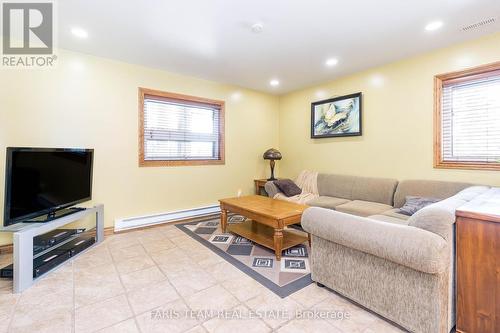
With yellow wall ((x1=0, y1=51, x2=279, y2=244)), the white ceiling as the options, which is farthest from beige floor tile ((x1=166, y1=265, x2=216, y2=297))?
the white ceiling

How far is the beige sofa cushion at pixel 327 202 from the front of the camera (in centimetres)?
335

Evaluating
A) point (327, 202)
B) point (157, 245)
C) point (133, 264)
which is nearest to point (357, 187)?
point (327, 202)

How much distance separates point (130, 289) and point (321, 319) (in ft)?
5.05

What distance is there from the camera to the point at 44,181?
2355mm

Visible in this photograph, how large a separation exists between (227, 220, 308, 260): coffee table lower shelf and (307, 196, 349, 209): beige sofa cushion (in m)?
0.64

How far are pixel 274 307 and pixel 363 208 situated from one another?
1.88 m

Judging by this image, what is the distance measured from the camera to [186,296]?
188cm

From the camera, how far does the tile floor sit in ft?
5.08

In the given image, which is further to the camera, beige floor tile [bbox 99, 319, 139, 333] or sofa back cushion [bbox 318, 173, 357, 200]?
sofa back cushion [bbox 318, 173, 357, 200]

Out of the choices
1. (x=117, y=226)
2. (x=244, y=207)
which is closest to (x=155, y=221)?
(x=117, y=226)

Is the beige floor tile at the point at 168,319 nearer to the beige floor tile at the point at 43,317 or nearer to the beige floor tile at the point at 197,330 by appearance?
the beige floor tile at the point at 197,330

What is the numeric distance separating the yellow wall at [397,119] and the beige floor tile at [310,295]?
2239 millimetres

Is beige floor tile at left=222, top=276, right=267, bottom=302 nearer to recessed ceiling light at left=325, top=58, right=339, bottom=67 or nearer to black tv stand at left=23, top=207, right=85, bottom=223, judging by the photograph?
black tv stand at left=23, top=207, right=85, bottom=223

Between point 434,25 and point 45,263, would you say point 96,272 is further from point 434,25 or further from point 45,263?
point 434,25
